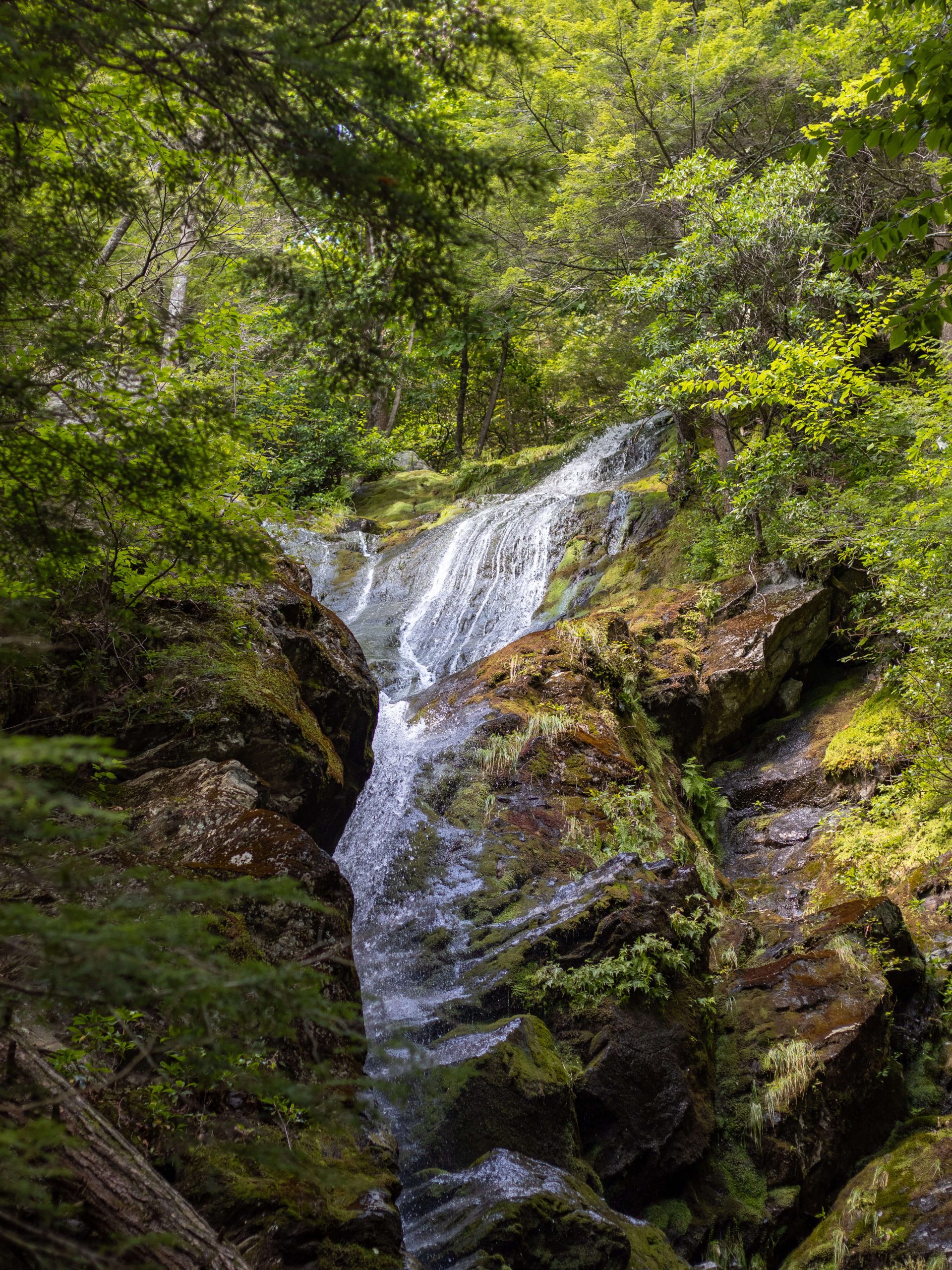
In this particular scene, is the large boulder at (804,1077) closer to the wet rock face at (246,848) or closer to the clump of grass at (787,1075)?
the clump of grass at (787,1075)

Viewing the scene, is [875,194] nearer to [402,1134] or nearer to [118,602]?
[118,602]

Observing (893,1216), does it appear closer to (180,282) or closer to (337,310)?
(337,310)

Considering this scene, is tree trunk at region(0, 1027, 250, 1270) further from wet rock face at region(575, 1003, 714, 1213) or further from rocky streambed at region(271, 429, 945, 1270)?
wet rock face at region(575, 1003, 714, 1213)

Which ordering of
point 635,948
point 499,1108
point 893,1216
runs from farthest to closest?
point 635,948 < point 499,1108 < point 893,1216

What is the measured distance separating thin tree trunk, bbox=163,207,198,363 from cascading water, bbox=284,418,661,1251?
129 inches

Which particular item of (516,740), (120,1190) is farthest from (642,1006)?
(120,1190)

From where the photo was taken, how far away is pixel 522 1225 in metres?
4.04

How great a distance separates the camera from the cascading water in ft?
20.3

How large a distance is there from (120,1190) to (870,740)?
936 centimetres

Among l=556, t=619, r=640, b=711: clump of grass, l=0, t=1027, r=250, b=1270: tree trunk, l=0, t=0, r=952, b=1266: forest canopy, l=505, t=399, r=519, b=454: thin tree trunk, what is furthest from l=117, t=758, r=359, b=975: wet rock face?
l=505, t=399, r=519, b=454: thin tree trunk

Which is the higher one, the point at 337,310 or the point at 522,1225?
the point at 337,310

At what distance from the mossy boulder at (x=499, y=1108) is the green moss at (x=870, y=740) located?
20.0 ft

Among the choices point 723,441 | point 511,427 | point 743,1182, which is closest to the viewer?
point 743,1182

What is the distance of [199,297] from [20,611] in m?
14.5
